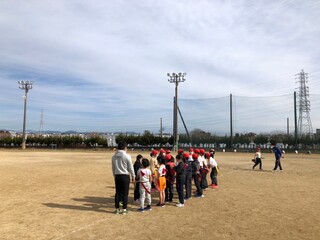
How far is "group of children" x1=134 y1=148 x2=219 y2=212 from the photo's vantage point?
8734 millimetres

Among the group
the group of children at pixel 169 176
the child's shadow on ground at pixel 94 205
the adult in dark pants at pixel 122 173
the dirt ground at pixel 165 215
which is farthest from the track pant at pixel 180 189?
the child's shadow on ground at pixel 94 205

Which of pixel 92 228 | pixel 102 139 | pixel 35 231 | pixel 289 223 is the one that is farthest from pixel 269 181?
pixel 102 139

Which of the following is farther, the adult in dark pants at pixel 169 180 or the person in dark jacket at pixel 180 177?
the adult in dark pants at pixel 169 180

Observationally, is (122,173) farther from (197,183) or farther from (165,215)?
(197,183)

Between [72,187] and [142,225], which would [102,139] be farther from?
[142,225]

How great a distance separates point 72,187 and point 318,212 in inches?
322

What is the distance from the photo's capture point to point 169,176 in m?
9.85

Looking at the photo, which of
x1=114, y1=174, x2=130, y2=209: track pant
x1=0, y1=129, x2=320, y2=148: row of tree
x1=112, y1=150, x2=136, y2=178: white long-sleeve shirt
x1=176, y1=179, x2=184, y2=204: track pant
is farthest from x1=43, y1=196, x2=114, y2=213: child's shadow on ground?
x1=0, y1=129, x2=320, y2=148: row of tree

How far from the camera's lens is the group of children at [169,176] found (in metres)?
8.73

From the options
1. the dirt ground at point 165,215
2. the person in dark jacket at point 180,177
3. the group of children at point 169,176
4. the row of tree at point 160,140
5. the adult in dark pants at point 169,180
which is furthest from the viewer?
the row of tree at point 160,140

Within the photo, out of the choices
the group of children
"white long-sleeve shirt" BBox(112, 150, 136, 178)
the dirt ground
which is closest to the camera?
the dirt ground

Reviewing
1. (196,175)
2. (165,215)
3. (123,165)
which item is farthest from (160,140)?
(165,215)

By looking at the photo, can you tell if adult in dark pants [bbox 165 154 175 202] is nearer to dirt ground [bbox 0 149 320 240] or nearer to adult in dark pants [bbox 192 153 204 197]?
dirt ground [bbox 0 149 320 240]

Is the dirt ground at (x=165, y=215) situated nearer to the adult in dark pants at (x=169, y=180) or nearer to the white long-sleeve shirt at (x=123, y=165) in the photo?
the adult in dark pants at (x=169, y=180)
